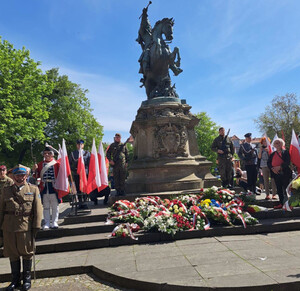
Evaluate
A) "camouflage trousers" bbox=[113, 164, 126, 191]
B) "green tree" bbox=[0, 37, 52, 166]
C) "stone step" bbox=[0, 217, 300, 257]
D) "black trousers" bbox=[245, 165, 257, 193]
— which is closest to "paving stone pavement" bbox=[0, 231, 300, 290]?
"stone step" bbox=[0, 217, 300, 257]

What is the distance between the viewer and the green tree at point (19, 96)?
17.2 meters

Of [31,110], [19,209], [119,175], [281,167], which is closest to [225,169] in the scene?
[281,167]

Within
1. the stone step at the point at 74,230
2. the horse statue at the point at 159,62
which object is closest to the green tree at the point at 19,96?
the horse statue at the point at 159,62

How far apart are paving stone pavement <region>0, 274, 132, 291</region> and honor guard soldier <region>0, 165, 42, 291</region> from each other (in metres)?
0.28

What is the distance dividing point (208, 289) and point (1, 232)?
3350 millimetres

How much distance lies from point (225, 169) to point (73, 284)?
663 cm

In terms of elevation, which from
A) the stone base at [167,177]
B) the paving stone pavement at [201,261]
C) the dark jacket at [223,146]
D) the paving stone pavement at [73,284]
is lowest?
the paving stone pavement at [73,284]

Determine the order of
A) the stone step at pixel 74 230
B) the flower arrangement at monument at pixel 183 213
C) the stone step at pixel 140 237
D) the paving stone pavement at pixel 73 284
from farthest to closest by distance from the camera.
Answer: the stone step at pixel 74 230 < the flower arrangement at monument at pixel 183 213 < the stone step at pixel 140 237 < the paving stone pavement at pixel 73 284

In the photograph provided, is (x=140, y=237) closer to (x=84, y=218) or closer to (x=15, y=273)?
(x=84, y=218)

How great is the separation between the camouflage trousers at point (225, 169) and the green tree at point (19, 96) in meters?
13.3

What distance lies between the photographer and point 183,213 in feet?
21.6

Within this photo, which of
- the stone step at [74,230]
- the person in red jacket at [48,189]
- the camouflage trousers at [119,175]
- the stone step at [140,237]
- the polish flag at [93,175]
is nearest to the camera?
the stone step at [140,237]

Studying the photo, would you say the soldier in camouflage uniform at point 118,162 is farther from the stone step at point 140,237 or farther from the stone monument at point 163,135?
the stone step at point 140,237

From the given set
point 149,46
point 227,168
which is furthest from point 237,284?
point 149,46
